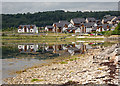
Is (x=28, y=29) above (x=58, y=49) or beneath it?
above

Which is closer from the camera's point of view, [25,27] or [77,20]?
[25,27]

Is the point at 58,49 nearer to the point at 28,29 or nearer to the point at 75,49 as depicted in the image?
the point at 75,49

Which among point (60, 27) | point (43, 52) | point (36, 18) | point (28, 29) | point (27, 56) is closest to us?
point (27, 56)

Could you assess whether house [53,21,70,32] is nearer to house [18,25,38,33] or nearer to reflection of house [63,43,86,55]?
house [18,25,38,33]

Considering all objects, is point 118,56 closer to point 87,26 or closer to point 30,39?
point 30,39

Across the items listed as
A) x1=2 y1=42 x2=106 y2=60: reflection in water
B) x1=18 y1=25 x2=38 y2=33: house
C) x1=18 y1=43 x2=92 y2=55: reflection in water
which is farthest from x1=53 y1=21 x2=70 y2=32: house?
x1=2 y1=42 x2=106 y2=60: reflection in water

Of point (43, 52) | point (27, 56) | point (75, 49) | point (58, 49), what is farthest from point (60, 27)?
point (27, 56)

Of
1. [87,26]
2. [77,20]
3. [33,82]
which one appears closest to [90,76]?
[33,82]

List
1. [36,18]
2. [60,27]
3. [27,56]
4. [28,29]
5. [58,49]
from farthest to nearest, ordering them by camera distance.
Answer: [36,18] → [60,27] → [28,29] → [58,49] → [27,56]

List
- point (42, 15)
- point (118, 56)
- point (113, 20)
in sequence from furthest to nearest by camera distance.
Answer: point (42, 15) < point (113, 20) < point (118, 56)

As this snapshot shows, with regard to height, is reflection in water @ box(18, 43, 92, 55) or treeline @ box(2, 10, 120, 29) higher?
treeline @ box(2, 10, 120, 29)

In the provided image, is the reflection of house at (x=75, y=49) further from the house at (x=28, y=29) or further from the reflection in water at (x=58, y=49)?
the house at (x=28, y=29)
